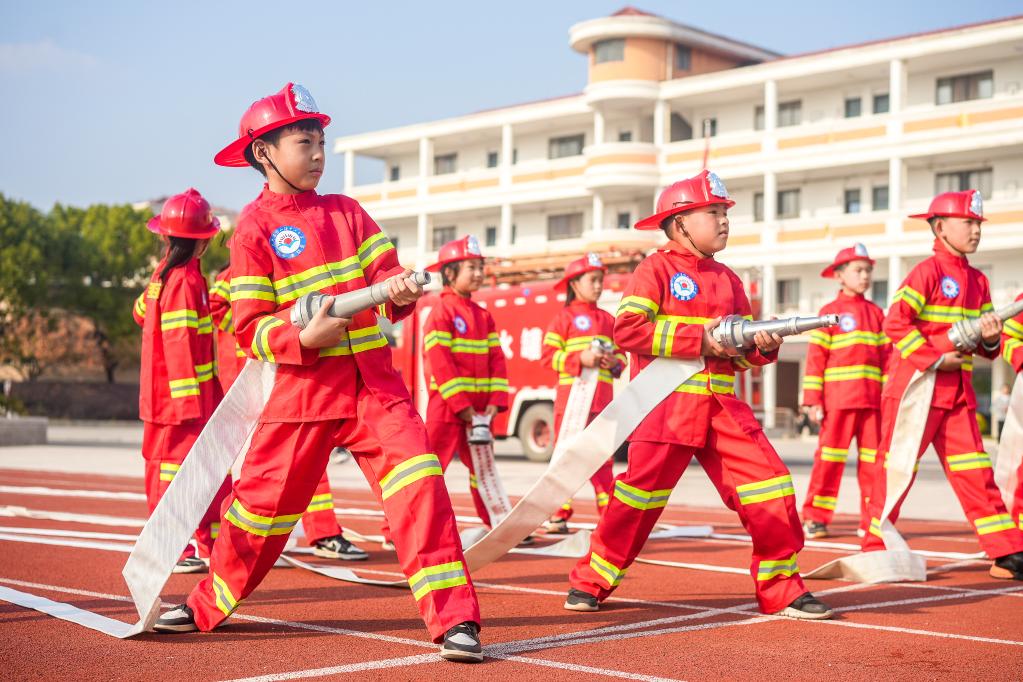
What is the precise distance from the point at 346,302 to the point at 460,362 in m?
4.48

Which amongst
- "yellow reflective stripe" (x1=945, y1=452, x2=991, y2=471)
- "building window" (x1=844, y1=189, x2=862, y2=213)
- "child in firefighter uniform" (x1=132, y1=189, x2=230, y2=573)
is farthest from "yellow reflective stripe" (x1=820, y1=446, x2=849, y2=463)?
"building window" (x1=844, y1=189, x2=862, y2=213)

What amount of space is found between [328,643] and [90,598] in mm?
1734

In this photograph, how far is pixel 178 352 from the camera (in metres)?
7.25

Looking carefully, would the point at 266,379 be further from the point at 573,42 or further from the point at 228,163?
the point at 573,42

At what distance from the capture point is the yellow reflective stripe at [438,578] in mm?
4781

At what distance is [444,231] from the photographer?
55062mm

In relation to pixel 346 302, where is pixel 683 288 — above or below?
above

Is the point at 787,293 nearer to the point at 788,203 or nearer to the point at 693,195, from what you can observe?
the point at 788,203

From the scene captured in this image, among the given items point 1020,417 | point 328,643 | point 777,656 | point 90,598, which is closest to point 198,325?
point 90,598

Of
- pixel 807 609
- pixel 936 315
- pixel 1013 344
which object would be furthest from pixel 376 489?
pixel 1013 344

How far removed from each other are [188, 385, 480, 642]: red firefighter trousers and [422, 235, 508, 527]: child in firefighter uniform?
387 cm

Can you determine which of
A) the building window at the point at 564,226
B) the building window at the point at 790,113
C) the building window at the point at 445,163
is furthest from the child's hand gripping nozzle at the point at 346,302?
the building window at the point at 445,163

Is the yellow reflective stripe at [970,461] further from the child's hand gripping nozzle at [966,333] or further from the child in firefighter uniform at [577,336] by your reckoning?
the child in firefighter uniform at [577,336]

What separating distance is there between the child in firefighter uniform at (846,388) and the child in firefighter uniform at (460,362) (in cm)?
268
